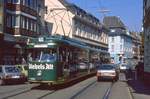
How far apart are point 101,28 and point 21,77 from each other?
230ft

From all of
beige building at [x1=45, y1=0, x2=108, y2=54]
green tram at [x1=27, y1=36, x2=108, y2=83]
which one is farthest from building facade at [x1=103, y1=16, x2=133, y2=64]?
green tram at [x1=27, y1=36, x2=108, y2=83]

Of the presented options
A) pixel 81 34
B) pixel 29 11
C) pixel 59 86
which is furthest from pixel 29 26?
pixel 81 34

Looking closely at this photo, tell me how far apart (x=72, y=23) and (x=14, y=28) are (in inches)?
1075

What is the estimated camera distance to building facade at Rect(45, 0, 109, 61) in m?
69.5

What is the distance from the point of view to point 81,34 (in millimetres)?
80688

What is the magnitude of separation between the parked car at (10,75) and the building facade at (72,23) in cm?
2478

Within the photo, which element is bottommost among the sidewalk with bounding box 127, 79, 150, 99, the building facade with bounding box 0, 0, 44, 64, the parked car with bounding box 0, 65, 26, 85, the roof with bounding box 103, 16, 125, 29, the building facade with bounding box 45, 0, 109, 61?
the sidewalk with bounding box 127, 79, 150, 99

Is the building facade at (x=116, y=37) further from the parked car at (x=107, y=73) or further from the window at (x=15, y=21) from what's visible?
the parked car at (x=107, y=73)

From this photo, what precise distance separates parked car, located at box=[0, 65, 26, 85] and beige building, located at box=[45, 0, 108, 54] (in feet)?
99.0

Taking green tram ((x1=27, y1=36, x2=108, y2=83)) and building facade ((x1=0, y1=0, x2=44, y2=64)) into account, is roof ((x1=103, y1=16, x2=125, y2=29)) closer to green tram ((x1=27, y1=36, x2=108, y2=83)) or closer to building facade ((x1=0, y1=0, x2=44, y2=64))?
building facade ((x1=0, y1=0, x2=44, y2=64))

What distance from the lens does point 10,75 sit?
1214 inches

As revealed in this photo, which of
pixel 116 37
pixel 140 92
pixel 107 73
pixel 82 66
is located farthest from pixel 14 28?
pixel 116 37

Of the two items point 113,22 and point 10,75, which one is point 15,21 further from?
point 113,22

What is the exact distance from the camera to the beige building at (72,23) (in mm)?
69631
